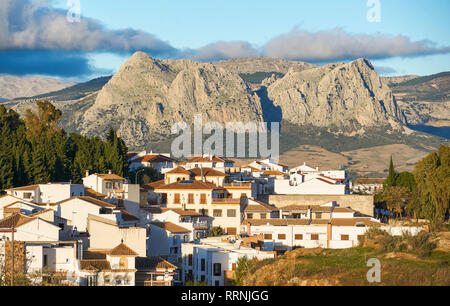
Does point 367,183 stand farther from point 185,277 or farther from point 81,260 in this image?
point 81,260

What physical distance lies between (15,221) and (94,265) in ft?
27.4

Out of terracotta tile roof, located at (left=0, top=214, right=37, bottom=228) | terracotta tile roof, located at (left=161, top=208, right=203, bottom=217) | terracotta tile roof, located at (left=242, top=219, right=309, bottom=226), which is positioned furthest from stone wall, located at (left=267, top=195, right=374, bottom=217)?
terracotta tile roof, located at (left=0, top=214, right=37, bottom=228)

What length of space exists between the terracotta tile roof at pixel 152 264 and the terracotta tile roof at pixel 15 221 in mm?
7399

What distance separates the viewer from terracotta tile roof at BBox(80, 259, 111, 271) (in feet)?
163

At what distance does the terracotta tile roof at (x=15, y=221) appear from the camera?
55.1 meters

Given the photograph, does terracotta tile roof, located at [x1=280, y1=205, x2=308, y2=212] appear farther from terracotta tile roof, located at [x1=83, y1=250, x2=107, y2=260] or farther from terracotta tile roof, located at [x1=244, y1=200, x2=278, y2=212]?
terracotta tile roof, located at [x1=83, y1=250, x2=107, y2=260]

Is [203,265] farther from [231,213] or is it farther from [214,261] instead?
[231,213]

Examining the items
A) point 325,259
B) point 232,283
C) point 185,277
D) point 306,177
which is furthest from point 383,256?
point 306,177

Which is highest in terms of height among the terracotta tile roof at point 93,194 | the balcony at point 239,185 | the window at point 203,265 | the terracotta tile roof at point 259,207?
the terracotta tile roof at point 93,194

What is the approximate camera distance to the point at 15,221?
2207 inches

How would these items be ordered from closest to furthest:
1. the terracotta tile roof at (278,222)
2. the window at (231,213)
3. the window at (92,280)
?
the window at (92,280)
the terracotta tile roof at (278,222)
the window at (231,213)

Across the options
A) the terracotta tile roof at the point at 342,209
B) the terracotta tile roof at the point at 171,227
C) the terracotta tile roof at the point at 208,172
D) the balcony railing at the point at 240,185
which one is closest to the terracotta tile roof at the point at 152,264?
the terracotta tile roof at the point at 171,227

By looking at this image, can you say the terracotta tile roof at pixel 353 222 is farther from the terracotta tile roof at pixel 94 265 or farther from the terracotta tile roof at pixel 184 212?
the terracotta tile roof at pixel 94 265
